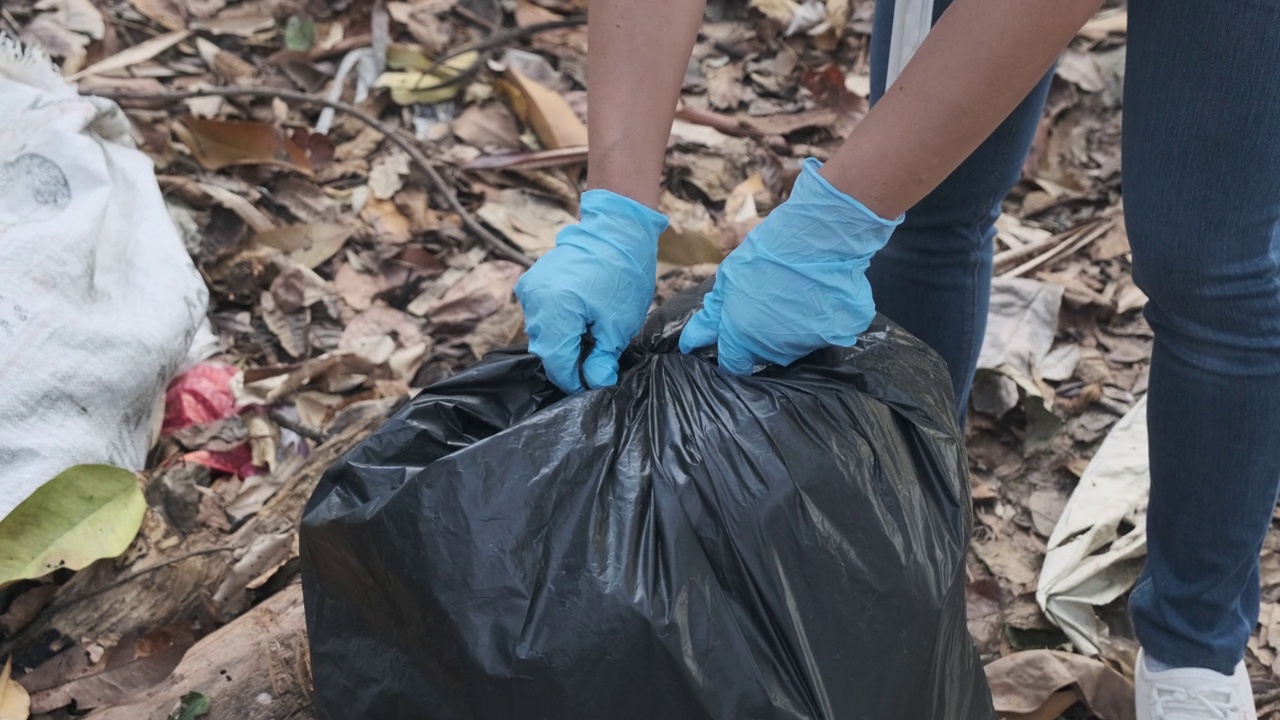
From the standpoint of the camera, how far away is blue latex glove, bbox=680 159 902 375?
1.08m

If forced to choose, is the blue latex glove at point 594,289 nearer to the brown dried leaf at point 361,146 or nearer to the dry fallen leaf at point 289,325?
the dry fallen leaf at point 289,325

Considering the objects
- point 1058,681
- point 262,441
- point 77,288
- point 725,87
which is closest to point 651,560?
point 1058,681

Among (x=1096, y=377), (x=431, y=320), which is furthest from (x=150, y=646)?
(x=1096, y=377)

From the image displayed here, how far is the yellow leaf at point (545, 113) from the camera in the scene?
2557 millimetres

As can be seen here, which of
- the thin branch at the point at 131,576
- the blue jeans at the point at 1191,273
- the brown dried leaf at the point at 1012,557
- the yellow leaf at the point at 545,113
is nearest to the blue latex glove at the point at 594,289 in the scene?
the blue jeans at the point at 1191,273

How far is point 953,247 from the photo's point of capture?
1.43 metres

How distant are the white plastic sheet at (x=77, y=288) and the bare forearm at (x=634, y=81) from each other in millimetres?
885

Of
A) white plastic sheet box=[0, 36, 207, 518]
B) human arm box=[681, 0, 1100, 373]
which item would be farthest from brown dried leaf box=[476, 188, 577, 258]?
human arm box=[681, 0, 1100, 373]

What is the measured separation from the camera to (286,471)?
5.57 feet

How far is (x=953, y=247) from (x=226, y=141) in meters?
1.64

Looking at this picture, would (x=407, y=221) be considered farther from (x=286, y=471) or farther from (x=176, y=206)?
(x=286, y=471)

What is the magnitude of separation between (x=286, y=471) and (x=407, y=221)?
85 cm

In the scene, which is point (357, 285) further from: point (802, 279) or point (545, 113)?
point (802, 279)

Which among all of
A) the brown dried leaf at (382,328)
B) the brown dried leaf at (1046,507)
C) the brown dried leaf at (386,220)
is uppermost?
the brown dried leaf at (386,220)
